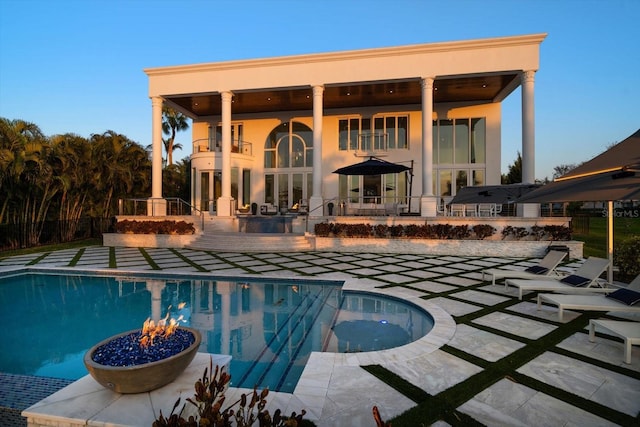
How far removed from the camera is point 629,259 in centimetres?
782

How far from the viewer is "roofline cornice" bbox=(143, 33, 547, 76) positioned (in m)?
13.0

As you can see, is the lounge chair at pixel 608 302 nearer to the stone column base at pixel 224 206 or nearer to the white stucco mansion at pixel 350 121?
the white stucco mansion at pixel 350 121

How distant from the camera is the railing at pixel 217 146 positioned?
1925cm

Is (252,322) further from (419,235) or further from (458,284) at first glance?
(419,235)

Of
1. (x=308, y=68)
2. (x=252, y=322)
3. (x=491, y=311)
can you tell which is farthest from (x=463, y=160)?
(x=252, y=322)

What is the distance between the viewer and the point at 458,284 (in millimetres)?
7145

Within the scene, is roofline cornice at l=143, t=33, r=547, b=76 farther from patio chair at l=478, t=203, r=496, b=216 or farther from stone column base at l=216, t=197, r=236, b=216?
patio chair at l=478, t=203, r=496, b=216

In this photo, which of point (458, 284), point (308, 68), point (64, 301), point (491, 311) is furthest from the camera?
point (308, 68)

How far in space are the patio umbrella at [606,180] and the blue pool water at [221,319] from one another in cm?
275

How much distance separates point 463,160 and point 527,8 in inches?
284

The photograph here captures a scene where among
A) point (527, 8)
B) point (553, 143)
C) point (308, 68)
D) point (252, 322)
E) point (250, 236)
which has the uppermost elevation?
point (527, 8)

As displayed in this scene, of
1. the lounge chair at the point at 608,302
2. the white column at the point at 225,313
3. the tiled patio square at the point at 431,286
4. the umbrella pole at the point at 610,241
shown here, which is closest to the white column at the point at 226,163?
the white column at the point at 225,313

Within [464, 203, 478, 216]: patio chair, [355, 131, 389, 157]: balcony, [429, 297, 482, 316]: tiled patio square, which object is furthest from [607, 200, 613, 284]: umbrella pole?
[355, 131, 389, 157]: balcony

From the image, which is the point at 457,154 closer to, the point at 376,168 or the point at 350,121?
the point at 350,121
